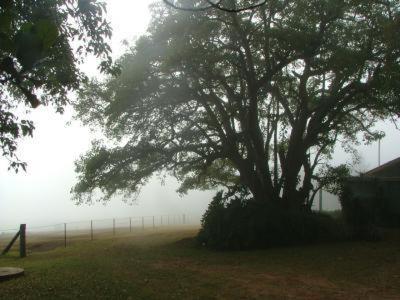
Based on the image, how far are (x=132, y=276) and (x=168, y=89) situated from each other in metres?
9.61

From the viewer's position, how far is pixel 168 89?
1856cm

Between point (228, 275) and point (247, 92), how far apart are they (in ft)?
33.5

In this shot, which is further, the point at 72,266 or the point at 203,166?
the point at 203,166

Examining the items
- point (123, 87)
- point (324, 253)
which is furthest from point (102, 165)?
point (324, 253)

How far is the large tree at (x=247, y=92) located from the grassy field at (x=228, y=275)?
17.3 ft

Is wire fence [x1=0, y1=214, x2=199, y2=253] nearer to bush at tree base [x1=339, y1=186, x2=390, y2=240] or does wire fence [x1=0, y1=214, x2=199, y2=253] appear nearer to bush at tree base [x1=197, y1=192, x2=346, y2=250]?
bush at tree base [x1=197, y1=192, x2=346, y2=250]

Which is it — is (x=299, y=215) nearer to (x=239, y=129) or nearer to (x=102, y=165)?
(x=239, y=129)

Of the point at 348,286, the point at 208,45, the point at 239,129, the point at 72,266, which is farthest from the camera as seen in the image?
the point at 239,129

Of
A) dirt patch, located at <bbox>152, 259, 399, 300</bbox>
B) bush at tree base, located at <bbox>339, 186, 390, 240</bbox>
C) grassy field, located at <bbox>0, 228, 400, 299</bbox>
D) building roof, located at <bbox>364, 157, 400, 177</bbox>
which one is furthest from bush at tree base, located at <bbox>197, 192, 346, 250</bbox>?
building roof, located at <bbox>364, 157, 400, 177</bbox>

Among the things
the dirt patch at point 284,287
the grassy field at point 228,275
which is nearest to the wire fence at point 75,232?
the grassy field at point 228,275

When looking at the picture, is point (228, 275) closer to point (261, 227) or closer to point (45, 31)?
point (261, 227)

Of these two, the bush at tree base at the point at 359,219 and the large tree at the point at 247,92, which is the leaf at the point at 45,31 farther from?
the bush at tree base at the point at 359,219

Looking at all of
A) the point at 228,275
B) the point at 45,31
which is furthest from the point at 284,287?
the point at 45,31

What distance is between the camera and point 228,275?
11.3 metres
